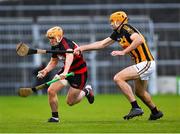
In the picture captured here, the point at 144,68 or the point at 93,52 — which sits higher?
the point at 144,68

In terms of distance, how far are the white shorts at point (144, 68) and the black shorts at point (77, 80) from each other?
5.40ft

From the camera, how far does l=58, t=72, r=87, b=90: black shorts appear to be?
1876cm

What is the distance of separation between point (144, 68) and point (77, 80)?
191 centimetres

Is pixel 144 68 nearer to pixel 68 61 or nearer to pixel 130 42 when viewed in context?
pixel 130 42

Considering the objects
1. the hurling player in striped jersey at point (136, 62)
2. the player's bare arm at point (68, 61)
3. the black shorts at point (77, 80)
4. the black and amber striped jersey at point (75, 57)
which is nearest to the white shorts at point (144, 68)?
the hurling player in striped jersey at point (136, 62)

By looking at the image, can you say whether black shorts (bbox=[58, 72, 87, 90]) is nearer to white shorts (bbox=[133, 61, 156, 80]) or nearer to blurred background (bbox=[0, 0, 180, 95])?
white shorts (bbox=[133, 61, 156, 80])

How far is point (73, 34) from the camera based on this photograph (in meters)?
39.1

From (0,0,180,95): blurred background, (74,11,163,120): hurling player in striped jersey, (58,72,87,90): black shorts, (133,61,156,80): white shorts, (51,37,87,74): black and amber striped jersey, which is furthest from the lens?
(0,0,180,95): blurred background

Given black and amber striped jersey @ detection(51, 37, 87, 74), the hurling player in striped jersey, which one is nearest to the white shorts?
the hurling player in striped jersey

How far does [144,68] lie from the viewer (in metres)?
17.5

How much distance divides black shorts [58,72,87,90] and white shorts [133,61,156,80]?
1.65 metres

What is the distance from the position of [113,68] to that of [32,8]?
6611mm

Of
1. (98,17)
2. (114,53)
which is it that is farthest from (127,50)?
(98,17)

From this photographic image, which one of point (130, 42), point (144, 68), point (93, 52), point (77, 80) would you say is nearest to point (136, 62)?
point (144, 68)
